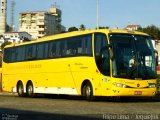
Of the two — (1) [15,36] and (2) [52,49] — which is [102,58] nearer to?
(2) [52,49]

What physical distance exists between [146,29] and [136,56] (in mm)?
97109

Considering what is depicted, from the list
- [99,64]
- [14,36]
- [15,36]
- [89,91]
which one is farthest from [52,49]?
[14,36]

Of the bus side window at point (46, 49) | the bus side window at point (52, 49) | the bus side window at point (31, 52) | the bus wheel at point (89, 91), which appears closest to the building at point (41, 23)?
the bus side window at point (31, 52)

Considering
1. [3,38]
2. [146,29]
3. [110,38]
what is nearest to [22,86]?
[110,38]

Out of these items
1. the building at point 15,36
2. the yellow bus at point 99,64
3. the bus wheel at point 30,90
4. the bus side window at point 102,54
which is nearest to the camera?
the yellow bus at point 99,64

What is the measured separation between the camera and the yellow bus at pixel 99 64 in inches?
856

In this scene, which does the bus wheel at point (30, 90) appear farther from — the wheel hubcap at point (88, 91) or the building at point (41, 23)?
the building at point (41, 23)

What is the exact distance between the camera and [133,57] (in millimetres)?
22172

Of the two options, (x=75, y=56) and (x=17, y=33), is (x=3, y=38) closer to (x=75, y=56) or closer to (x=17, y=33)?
(x=17, y=33)

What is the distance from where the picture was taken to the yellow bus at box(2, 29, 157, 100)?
21734 mm

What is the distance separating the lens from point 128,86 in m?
21.6

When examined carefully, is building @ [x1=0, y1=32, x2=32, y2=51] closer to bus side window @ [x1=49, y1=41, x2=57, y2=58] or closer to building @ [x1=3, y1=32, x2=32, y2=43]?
building @ [x1=3, y1=32, x2=32, y2=43]

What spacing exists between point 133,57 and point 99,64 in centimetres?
156

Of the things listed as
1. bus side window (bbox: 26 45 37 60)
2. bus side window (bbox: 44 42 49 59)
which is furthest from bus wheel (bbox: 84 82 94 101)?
bus side window (bbox: 26 45 37 60)
